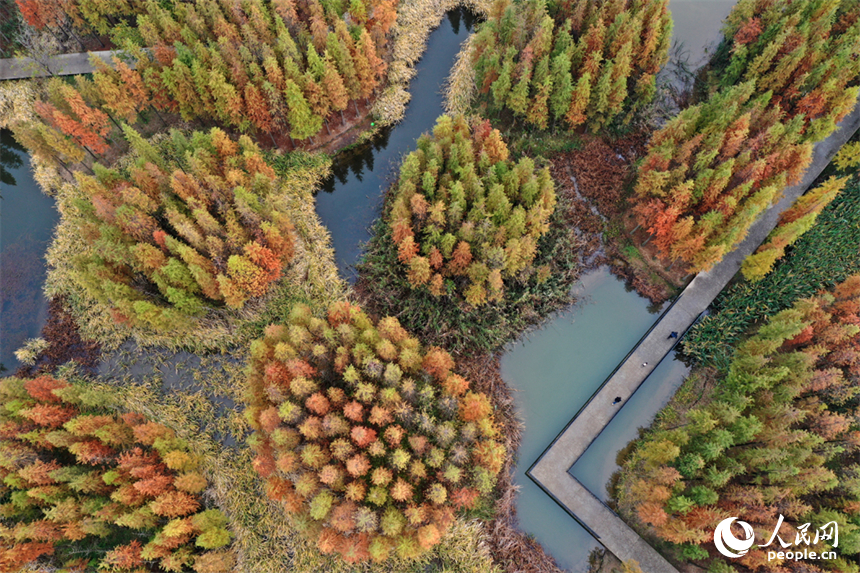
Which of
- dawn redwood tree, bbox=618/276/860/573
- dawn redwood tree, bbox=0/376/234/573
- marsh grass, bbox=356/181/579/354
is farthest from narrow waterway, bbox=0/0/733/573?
dawn redwood tree, bbox=0/376/234/573

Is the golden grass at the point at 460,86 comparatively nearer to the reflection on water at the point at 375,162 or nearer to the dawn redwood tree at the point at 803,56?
the reflection on water at the point at 375,162

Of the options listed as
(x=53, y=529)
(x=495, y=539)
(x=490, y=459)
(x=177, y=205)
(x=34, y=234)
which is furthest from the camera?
(x=34, y=234)

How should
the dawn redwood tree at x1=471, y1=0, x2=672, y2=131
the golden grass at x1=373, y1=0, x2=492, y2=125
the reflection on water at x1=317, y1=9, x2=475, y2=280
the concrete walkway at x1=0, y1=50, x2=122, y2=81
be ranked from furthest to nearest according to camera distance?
1. the golden grass at x1=373, y1=0, x2=492, y2=125
2. the concrete walkway at x1=0, y1=50, x2=122, y2=81
3. the reflection on water at x1=317, y1=9, x2=475, y2=280
4. the dawn redwood tree at x1=471, y1=0, x2=672, y2=131

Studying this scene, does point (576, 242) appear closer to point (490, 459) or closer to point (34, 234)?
point (490, 459)

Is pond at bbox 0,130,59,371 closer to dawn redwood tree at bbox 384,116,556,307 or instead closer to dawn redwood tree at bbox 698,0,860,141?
dawn redwood tree at bbox 384,116,556,307

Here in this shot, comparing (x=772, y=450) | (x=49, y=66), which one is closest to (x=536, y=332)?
(x=772, y=450)

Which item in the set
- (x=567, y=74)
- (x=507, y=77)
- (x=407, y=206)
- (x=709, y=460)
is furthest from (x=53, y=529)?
(x=567, y=74)
